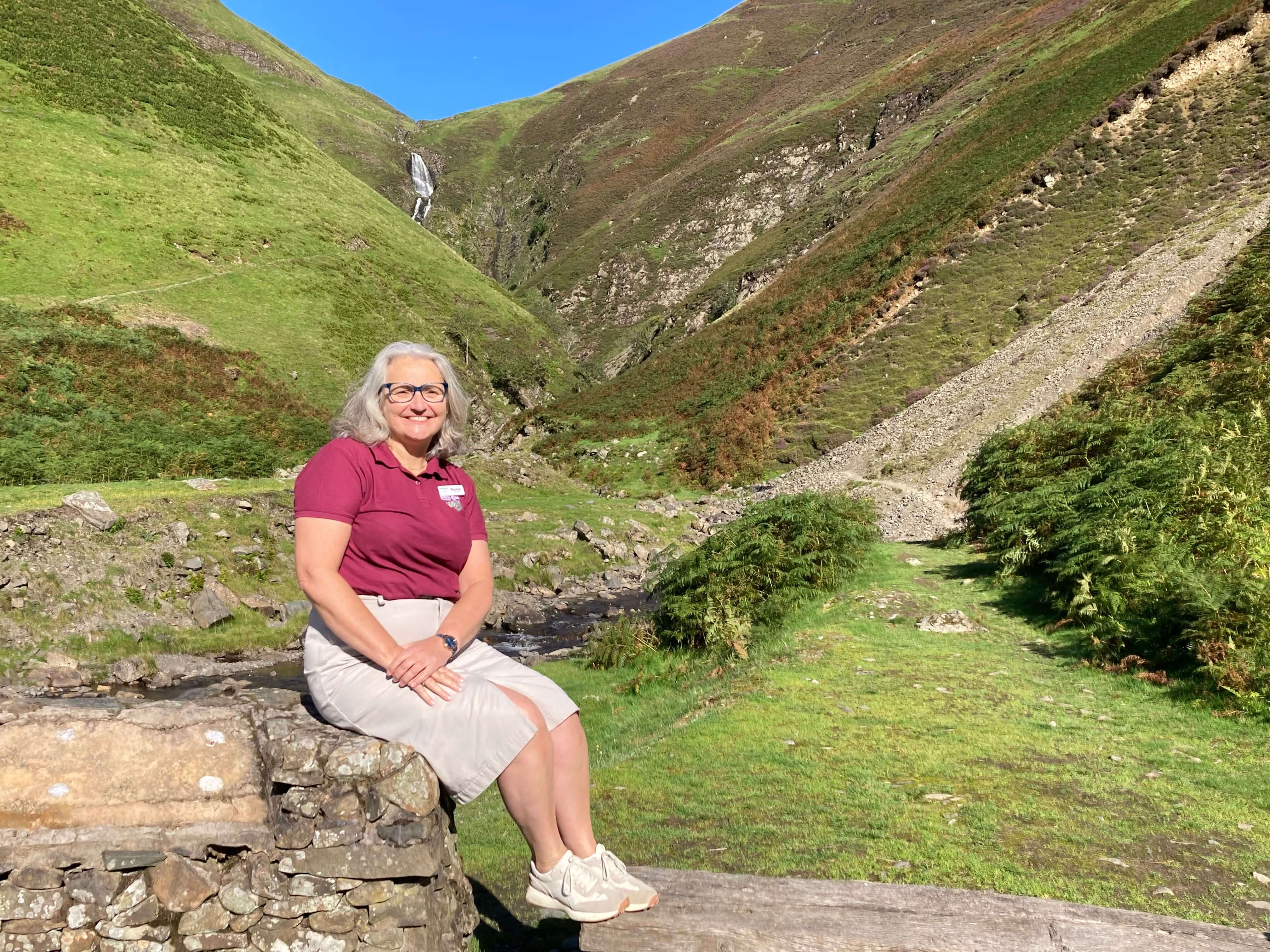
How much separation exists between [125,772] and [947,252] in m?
46.6

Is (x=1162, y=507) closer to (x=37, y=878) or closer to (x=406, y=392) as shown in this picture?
(x=406, y=392)

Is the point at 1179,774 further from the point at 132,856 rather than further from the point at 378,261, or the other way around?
the point at 378,261

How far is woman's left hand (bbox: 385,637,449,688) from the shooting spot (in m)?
3.85

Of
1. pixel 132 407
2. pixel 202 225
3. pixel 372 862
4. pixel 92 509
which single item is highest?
pixel 202 225

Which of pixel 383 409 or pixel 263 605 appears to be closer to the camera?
pixel 383 409

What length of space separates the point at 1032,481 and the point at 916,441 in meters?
13.8

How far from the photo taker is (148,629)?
17172 millimetres

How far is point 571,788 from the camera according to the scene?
12.8 feet

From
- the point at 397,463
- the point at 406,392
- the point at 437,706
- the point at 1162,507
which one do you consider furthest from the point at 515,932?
the point at 1162,507

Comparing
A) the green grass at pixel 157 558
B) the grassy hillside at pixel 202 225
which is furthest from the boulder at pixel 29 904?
the grassy hillside at pixel 202 225

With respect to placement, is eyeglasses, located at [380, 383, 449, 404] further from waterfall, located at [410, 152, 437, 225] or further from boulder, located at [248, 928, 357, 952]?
waterfall, located at [410, 152, 437, 225]

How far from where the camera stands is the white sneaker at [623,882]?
3.84 metres

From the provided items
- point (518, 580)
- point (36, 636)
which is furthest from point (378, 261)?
point (36, 636)

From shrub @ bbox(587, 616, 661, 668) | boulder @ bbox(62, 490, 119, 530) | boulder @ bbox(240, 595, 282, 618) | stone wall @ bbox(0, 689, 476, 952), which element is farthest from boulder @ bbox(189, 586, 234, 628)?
stone wall @ bbox(0, 689, 476, 952)
